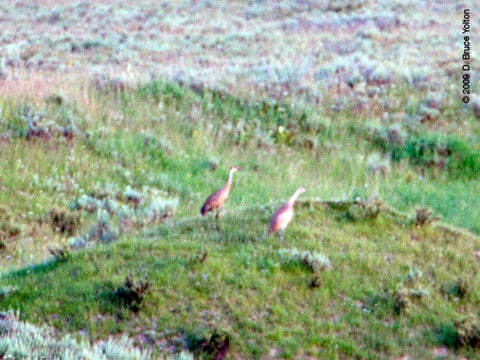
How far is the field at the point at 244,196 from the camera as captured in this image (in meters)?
7.39

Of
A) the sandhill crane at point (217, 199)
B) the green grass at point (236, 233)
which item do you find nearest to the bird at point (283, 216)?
the green grass at point (236, 233)

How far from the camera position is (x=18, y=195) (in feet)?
41.6

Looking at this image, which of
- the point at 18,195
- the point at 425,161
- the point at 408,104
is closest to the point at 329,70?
the point at 408,104

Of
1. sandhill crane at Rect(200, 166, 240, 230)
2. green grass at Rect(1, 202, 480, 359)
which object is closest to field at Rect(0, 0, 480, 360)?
green grass at Rect(1, 202, 480, 359)

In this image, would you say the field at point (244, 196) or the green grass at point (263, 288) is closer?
the green grass at point (263, 288)

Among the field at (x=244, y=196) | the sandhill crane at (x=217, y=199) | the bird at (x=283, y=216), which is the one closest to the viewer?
the field at (x=244, y=196)

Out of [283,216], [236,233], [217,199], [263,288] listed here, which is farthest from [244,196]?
[263,288]

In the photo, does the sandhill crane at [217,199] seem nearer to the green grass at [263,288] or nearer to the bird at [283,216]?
→ the green grass at [263,288]

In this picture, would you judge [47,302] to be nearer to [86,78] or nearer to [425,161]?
[425,161]

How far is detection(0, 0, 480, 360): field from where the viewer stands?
7.39 meters

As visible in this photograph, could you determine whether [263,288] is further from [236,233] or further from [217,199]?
[217,199]

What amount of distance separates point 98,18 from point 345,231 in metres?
29.8

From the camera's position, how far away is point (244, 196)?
1345 centimetres

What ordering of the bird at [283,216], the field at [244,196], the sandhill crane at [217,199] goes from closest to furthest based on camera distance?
the field at [244,196], the bird at [283,216], the sandhill crane at [217,199]
